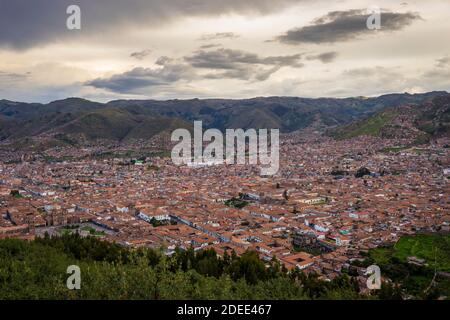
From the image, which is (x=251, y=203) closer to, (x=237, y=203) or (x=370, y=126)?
(x=237, y=203)

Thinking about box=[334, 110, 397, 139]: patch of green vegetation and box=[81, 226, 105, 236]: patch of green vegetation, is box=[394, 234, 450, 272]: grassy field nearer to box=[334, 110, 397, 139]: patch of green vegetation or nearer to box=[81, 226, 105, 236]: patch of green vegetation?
box=[81, 226, 105, 236]: patch of green vegetation

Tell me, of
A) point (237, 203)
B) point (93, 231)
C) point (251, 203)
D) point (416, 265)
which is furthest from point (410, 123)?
point (93, 231)

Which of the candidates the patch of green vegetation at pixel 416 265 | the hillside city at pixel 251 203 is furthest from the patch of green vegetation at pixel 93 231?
the patch of green vegetation at pixel 416 265

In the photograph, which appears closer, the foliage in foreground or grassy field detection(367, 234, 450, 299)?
the foliage in foreground

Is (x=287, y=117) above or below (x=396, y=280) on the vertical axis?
above

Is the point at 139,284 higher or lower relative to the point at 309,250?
higher

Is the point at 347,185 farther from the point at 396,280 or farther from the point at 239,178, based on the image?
the point at 396,280

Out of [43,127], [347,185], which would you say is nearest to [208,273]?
[347,185]

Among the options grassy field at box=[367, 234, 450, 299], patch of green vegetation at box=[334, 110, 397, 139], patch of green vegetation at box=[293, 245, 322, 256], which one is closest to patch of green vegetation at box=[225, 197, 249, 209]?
patch of green vegetation at box=[293, 245, 322, 256]
